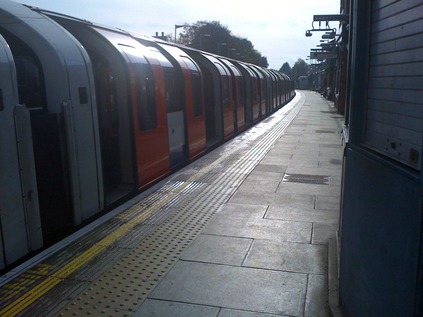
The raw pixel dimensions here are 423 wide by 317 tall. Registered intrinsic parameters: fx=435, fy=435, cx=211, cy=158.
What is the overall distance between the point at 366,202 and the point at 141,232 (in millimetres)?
3148

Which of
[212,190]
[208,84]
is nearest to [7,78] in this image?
[212,190]

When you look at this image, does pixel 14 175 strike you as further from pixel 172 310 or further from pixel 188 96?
pixel 188 96

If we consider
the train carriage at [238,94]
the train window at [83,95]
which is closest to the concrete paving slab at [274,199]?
the train window at [83,95]

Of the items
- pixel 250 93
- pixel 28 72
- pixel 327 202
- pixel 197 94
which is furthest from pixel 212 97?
pixel 28 72

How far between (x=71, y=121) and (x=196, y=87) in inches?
217

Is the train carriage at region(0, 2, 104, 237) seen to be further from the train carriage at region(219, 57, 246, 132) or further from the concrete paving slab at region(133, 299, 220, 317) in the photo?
the train carriage at region(219, 57, 246, 132)

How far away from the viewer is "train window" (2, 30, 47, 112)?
15.7 feet

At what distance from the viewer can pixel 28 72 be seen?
4.81 m

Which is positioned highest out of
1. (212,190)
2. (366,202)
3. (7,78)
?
(7,78)

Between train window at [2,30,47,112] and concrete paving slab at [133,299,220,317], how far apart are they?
260 centimetres

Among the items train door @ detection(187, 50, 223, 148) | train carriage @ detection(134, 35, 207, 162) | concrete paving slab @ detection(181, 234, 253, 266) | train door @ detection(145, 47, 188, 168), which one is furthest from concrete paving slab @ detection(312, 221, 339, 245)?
train door @ detection(187, 50, 223, 148)

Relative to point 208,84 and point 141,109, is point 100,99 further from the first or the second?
point 208,84

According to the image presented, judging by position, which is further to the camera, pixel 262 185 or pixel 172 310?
pixel 262 185

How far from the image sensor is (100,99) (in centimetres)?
650
